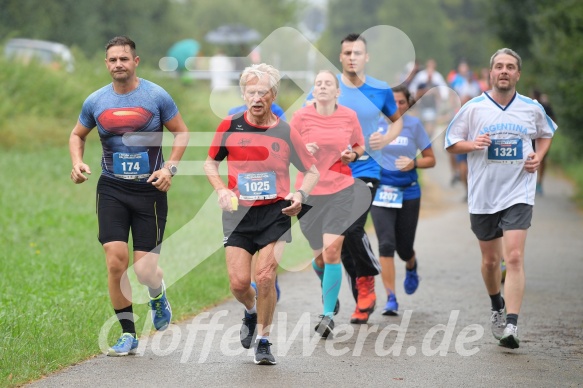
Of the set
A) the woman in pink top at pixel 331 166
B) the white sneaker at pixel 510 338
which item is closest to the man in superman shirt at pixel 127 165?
the woman in pink top at pixel 331 166

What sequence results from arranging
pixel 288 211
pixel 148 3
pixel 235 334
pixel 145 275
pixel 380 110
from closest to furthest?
pixel 288 211, pixel 145 275, pixel 235 334, pixel 380 110, pixel 148 3

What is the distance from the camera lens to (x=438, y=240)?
16359mm

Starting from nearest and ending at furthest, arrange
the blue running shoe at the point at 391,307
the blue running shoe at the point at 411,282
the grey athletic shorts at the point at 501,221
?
the grey athletic shorts at the point at 501,221 → the blue running shoe at the point at 391,307 → the blue running shoe at the point at 411,282

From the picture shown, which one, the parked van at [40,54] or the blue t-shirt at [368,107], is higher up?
the parked van at [40,54]

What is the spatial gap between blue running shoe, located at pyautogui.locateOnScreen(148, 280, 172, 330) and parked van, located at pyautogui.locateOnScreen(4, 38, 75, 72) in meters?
17.3

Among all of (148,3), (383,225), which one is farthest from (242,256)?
(148,3)

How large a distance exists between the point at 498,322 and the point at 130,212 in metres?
3.07

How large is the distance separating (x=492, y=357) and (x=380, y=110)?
286cm

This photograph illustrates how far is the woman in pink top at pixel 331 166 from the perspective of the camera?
9.07 m

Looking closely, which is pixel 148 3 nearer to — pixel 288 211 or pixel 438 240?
pixel 438 240

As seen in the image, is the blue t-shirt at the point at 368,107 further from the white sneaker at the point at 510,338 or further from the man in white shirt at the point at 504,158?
the white sneaker at the point at 510,338

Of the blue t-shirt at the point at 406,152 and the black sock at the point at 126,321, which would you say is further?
the blue t-shirt at the point at 406,152

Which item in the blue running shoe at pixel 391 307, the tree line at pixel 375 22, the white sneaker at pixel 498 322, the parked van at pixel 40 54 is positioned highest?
the tree line at pixel 375 22

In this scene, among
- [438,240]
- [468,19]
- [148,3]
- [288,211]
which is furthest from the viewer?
[468,19]
